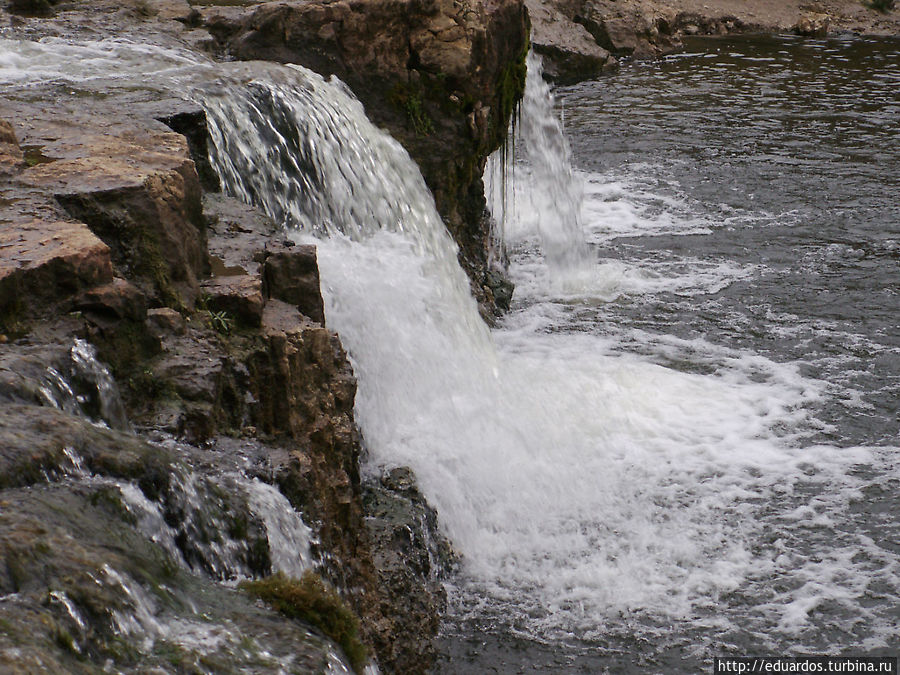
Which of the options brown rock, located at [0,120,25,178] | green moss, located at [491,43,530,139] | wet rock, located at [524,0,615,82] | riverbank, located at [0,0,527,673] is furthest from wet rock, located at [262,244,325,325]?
wet rock, located at [524,0,615,82]

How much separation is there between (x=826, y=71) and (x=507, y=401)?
14.0 metres

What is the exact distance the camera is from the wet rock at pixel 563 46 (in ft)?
58.3

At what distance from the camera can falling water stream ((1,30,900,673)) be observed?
521 cm

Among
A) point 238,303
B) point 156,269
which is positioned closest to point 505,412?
point 238,303

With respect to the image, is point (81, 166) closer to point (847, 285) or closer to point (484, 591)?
point (484, 591)

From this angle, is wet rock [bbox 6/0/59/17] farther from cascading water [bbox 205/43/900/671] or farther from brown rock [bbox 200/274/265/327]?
brown rock [bbox 200/274/265/327]

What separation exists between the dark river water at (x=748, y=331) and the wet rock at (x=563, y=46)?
0.63 metres

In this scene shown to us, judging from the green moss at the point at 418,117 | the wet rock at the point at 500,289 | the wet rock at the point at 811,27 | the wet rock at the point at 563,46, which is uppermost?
the wet rock at the point at 811,27

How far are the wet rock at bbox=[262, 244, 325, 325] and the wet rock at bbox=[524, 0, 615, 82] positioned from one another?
1371 cm

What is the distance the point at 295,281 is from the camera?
4.77m

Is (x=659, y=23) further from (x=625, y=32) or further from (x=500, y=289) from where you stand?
(x=500, y=289)

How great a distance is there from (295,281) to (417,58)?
14.6ft

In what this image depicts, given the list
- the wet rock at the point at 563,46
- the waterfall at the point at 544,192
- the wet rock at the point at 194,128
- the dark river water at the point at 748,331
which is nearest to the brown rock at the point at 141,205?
the wet rock at the point at 194,128

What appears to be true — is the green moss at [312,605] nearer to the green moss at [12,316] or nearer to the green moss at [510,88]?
the green moss at [12,316]
